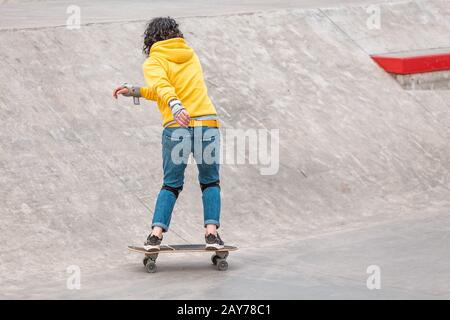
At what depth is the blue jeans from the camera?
27.8 feet

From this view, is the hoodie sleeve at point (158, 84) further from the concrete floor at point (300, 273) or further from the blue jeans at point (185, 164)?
the concrete floor at point (300, 273)

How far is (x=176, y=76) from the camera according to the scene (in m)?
8.54

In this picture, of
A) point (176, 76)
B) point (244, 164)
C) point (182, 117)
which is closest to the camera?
point (182, 117)

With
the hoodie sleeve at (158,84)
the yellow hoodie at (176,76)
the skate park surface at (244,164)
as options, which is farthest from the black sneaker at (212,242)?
the hoodie sleeve at (158,84)

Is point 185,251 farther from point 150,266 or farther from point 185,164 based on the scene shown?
point 185,164

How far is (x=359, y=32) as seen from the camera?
14008 mm

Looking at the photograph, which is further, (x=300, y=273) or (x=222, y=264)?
(x=222, y=264)

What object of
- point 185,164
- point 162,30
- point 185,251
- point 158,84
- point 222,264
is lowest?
point 222,264

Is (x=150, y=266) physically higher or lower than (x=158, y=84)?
lower

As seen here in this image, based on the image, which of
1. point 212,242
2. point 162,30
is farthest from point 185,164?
point 162,30

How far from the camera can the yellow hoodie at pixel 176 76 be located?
8.45 m

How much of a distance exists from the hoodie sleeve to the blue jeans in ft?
1.00

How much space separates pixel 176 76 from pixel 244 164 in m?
2.32
